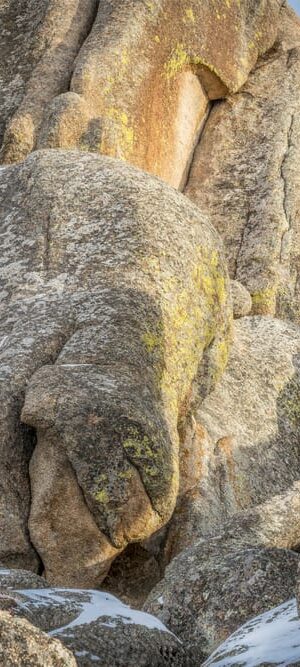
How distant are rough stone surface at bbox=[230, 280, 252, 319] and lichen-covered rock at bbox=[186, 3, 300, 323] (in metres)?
1.25

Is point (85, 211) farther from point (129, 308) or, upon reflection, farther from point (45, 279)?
point (129, 308)

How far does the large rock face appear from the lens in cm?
1391

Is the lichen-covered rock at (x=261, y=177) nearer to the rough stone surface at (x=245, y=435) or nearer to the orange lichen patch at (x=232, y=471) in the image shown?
the rough stone surface at (x=245, y=435)

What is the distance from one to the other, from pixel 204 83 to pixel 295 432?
11.7 metres

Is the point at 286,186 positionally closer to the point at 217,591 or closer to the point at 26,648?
the point at 217,591

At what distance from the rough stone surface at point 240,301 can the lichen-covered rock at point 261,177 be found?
1253 millimetres

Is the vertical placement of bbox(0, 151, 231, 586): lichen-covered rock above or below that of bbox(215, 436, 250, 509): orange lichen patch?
above

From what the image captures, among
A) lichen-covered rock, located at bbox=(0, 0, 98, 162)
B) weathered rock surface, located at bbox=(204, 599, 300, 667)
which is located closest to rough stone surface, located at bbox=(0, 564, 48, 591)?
weathered rock surface, located at bbox=(204, 599, 300, 667)

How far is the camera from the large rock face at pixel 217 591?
13.9 meters

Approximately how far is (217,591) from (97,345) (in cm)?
639

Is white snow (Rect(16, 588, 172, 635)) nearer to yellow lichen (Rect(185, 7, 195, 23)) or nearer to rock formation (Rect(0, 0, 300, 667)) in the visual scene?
rock formation (Rect(0, 0, 300, 667))

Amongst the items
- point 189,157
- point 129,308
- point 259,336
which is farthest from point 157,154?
point 129,308

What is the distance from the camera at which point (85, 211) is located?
78.3ft

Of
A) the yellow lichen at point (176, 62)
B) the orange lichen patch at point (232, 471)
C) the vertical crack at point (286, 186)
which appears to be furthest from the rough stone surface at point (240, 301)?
the yellow lichen at point (176, 62)
